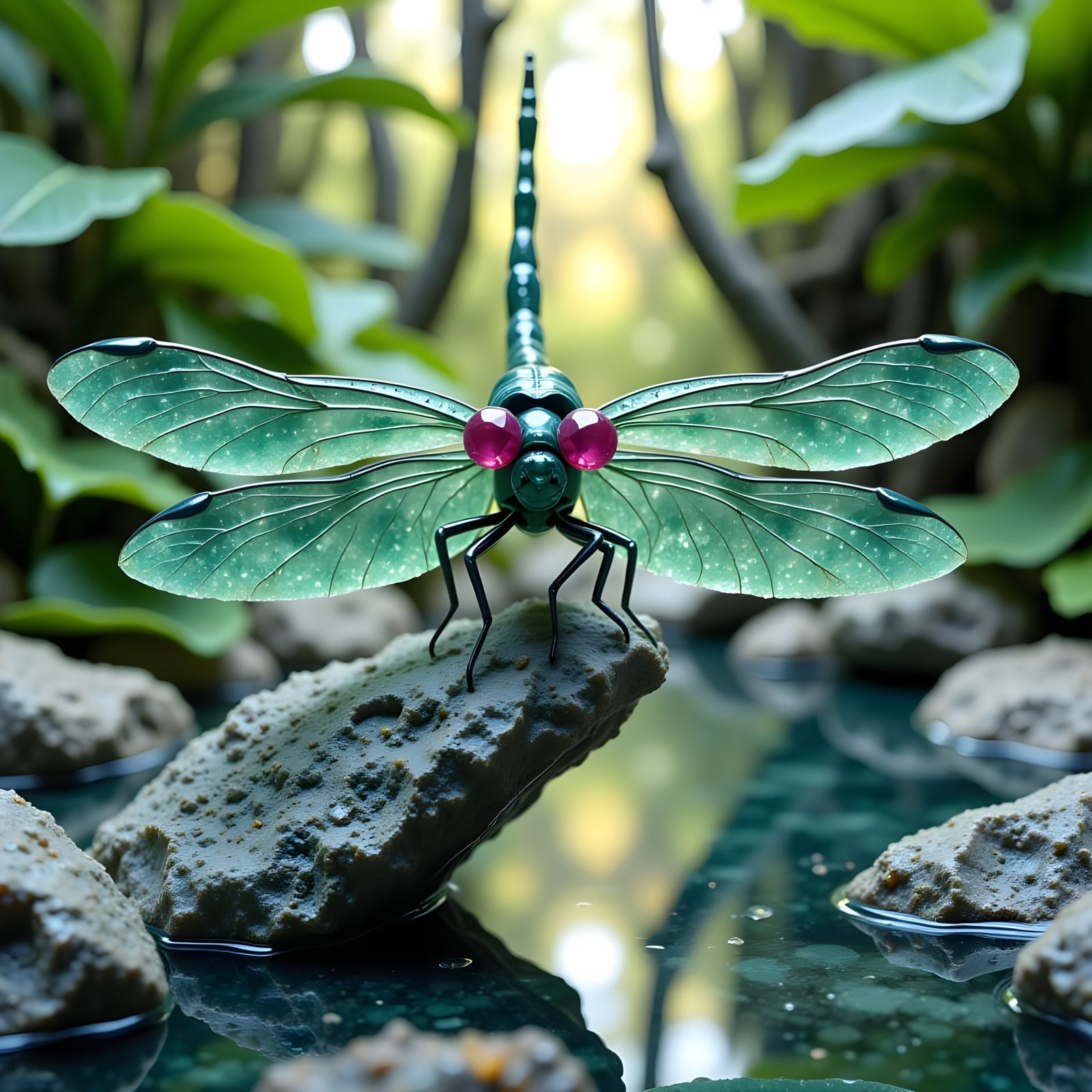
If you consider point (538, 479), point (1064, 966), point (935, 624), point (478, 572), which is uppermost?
point (538, 479)

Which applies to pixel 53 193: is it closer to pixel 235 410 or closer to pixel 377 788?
pixel 235 410

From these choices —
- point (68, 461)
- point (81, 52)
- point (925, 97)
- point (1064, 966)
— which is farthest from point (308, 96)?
point (1064, 966)

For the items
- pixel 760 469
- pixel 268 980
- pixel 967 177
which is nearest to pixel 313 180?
pixel 760 469

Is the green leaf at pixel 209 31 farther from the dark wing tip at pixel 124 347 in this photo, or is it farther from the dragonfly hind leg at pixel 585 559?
the dragonfly hind leg at pixel 585 559

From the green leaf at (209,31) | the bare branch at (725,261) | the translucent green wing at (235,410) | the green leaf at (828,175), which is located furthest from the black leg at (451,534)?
the bare branch at (725,261)

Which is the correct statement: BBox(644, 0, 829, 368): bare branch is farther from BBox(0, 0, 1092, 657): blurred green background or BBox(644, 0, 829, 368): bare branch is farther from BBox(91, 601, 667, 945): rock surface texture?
BBox(91, 601, 667, 945): rock surface texture

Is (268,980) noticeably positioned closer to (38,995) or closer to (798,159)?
(38,995)
